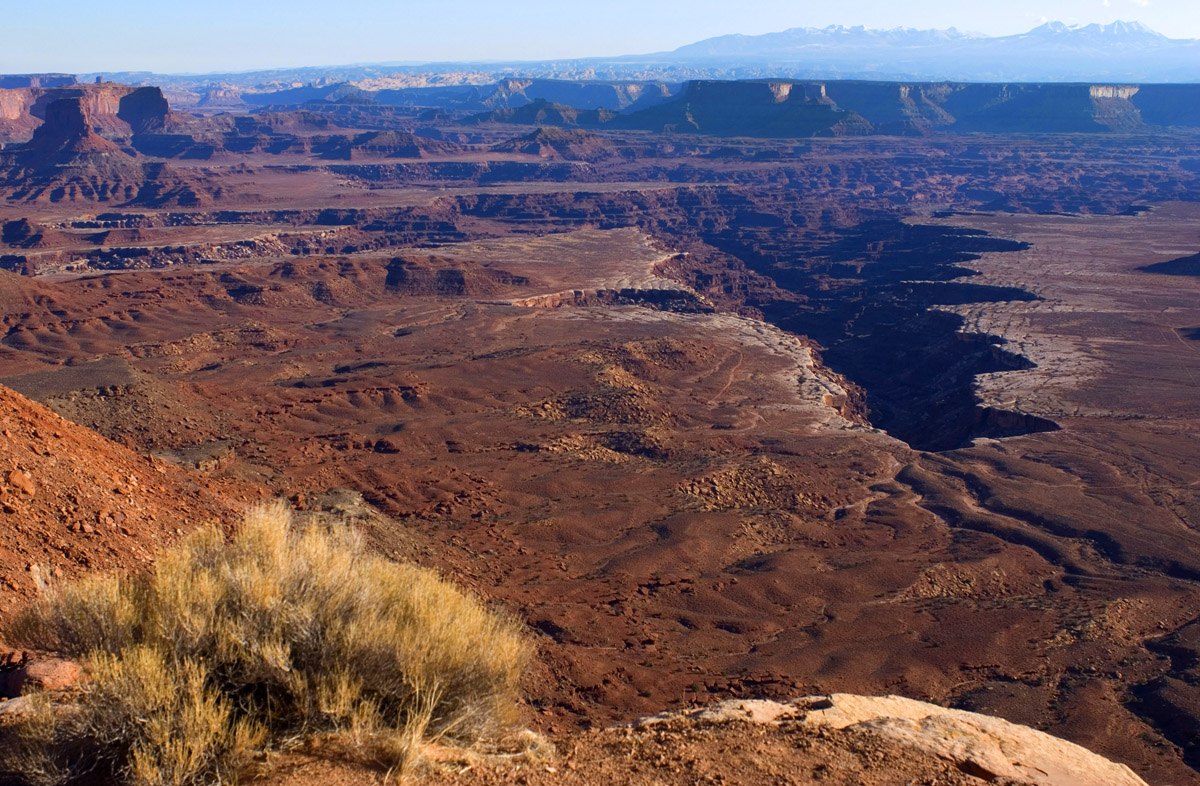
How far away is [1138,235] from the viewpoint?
79375 mm

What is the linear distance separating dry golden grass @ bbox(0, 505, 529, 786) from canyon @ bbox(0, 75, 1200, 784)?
12.8ft

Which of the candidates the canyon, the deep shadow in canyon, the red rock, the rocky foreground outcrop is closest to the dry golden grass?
the red rock

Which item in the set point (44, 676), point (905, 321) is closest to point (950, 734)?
point (44, 676)

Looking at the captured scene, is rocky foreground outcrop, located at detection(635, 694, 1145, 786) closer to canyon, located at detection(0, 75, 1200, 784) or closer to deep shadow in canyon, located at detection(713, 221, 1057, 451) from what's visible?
canyon, located at detection(0, 75, 1200, 784)

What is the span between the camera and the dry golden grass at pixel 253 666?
773 cm

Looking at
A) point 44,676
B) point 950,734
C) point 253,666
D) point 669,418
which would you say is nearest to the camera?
point 253,666

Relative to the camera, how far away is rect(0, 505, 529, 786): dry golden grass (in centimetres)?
773

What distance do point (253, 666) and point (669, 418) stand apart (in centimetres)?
2890

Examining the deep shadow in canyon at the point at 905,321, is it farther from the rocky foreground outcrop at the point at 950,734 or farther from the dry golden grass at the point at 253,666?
the dry golden grass at the point at 253,666

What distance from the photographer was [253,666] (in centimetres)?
868

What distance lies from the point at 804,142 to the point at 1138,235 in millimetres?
70247

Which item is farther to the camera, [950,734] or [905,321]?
[905,321]

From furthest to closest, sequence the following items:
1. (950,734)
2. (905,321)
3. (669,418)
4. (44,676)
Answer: (905,321) → (669,418) → (950,734) → (44,676)

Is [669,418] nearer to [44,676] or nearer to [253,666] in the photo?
[44,676]
